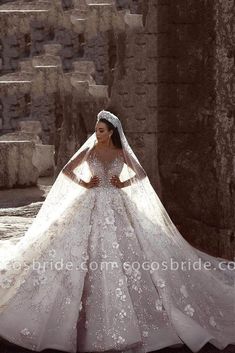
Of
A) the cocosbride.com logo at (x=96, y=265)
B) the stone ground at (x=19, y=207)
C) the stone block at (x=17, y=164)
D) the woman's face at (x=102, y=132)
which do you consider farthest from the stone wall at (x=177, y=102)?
the cocosbride.com logo at (x=96, y=265)

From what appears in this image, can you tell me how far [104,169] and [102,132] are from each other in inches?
7.6

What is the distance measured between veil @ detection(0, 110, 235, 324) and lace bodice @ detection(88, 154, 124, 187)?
0.05 metres

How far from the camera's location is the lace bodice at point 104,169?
207 inches

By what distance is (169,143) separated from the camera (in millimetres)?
7898

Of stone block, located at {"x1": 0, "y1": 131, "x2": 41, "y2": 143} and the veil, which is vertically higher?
the veil

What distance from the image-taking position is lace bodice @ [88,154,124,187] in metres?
5.27

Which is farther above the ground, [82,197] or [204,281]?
[82,197]

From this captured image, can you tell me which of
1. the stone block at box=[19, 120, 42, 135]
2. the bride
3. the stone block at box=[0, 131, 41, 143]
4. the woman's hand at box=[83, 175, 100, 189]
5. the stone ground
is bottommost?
the stone ground

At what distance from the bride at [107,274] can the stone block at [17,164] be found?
145 inches

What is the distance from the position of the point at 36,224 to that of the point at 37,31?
7453 mm

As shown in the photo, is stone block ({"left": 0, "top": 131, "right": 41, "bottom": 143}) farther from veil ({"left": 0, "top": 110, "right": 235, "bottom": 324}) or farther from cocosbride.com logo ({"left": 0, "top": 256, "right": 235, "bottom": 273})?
cocosbride.com logo ({"left": 0, "top": 256, "right": 235, "bottom": 273})

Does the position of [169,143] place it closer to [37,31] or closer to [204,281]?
[204,281]

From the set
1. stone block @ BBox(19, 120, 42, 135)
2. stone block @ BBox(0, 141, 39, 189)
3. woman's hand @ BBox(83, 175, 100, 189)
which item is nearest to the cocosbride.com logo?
woman's hand @ BBox(83, 175, 100, 189)

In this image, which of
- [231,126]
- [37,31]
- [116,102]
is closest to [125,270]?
[231,126]
